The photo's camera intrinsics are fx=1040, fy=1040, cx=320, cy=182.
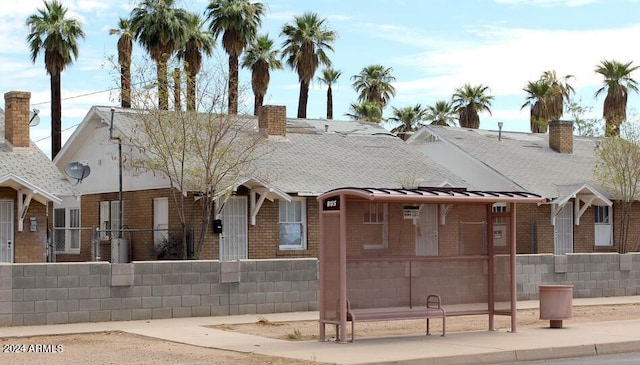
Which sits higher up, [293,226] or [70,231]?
[293,226]

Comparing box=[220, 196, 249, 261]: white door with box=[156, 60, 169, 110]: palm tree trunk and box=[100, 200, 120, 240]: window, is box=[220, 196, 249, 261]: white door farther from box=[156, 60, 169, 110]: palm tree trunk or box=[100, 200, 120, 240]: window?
box=[100, 200, 120, 240]: window

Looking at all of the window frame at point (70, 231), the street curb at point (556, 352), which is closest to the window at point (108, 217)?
the window frame at point (70, 231)

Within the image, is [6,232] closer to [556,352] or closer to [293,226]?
[293,226]

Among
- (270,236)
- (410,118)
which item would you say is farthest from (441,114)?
(270,236)

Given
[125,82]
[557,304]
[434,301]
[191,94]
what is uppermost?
[125,82]

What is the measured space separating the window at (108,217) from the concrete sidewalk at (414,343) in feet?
43.0

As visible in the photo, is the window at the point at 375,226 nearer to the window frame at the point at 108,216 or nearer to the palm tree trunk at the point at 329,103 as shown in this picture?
the window frame at the point at 108,216

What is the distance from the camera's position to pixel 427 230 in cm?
1878

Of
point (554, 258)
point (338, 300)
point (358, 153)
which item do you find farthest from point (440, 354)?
point (358, 153)

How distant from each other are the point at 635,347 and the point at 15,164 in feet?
56.5

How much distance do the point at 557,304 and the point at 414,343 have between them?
13.7 feet

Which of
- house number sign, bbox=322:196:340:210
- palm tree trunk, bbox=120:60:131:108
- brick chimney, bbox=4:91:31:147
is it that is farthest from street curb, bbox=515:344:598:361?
brick chimney, bbox=4:91:31:147

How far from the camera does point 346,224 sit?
1764 centimetres

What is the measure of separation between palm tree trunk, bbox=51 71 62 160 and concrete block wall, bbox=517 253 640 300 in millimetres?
29142
